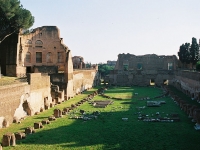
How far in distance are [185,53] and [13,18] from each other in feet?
90.0

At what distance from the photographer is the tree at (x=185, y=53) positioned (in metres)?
42.3

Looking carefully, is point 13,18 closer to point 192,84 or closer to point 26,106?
point 26,106

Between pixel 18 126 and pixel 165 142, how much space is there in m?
7.97

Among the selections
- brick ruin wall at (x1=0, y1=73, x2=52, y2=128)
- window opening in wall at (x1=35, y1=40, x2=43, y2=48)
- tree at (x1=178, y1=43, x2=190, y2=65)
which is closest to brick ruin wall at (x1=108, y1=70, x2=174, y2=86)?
tree at (x1=178, y1=43, x2=190, y2=65)

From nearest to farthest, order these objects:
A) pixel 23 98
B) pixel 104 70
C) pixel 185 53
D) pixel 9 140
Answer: pixel 9 140, pixel 23 98, pixel 185 53, pixel 104 70

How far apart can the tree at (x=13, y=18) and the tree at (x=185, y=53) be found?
82.9ft

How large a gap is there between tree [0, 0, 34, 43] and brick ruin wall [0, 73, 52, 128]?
809 cm

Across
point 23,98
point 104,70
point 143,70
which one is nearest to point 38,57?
point 143,70

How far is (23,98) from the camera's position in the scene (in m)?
17.5

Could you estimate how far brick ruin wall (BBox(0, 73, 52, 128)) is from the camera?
588 inches

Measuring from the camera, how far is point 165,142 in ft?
36.8

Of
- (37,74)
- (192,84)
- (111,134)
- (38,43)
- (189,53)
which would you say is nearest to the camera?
(111,134)

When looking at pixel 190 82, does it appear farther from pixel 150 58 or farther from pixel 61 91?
pixel 150 58

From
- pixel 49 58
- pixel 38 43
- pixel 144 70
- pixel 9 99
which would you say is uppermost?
pixel 38 43
